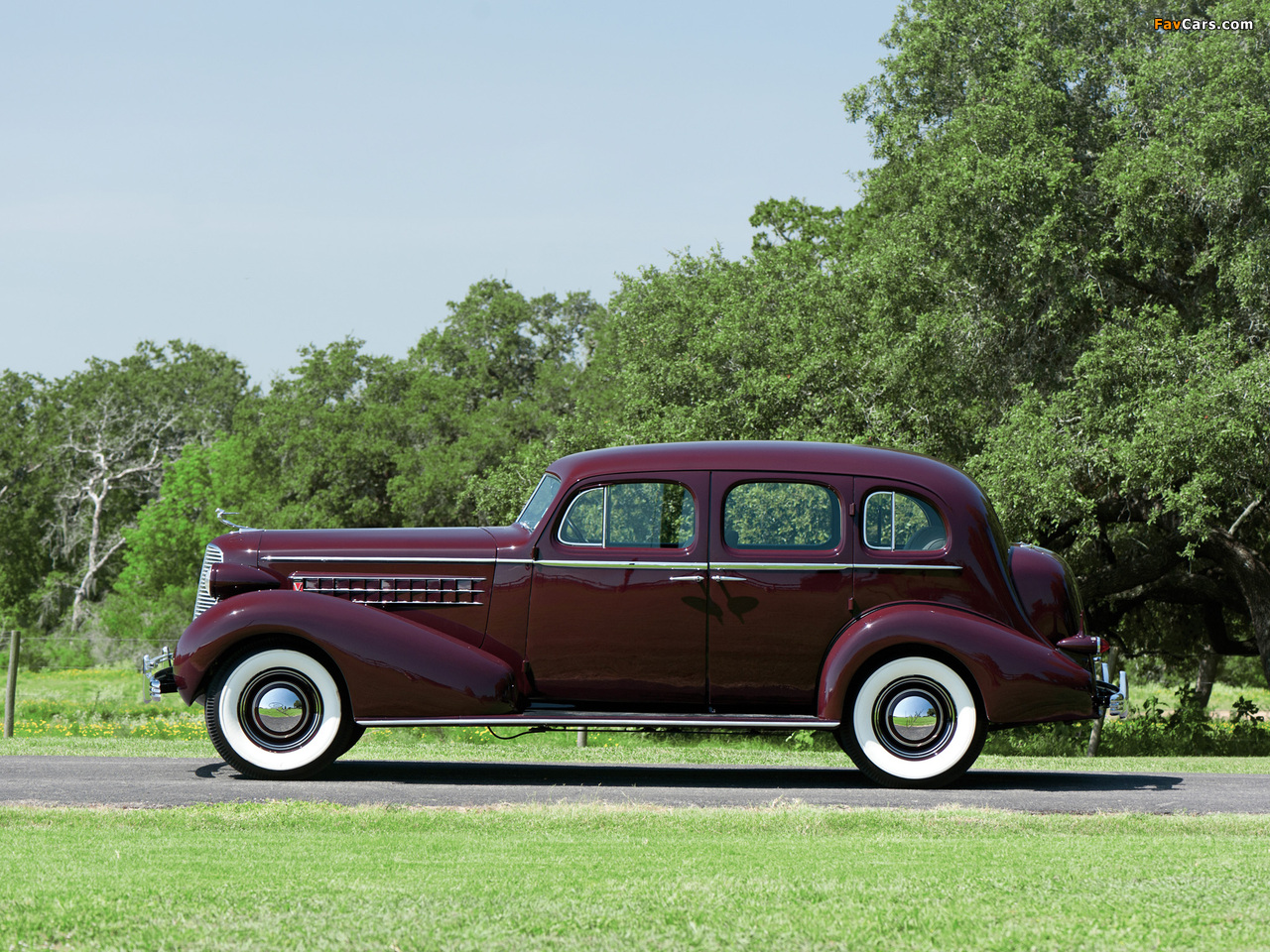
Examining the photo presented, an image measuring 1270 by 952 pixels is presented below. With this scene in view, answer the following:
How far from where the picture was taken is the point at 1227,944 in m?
4.05

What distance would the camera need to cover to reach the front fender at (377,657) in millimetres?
8148

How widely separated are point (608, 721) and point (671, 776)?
1123mm

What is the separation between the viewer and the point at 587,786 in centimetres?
811

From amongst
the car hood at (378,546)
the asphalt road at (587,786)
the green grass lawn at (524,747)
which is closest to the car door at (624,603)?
the car hood at (378,546)

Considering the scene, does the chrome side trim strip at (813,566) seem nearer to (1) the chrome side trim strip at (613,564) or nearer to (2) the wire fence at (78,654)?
(1) the chrome side trim strip at (613,564)

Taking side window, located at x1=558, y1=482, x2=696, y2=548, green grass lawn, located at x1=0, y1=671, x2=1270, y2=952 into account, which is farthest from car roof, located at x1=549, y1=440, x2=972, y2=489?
green grass lawn, located at x1=0, y1=671, x2=1270, y2=952

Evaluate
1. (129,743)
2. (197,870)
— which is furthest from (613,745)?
(197,870)

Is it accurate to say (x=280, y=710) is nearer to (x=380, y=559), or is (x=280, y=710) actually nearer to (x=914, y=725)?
(x=380, y=559)

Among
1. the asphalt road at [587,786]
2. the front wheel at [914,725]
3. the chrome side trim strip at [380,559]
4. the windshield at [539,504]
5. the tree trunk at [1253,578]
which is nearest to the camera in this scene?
the asphalt road at [587,786]

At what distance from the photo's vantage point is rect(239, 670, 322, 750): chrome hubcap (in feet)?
27.1

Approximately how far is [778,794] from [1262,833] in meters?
2.66

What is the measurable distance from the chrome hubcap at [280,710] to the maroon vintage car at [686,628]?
13mm

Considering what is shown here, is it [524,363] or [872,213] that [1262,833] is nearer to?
[872,213]

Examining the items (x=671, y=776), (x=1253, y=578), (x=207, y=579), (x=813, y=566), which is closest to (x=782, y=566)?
(x=813, y=566)
